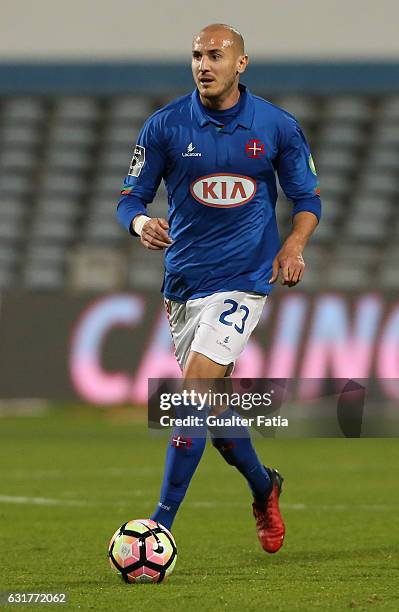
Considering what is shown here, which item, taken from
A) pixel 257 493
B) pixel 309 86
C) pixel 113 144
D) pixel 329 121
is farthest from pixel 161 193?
pixel 257 493

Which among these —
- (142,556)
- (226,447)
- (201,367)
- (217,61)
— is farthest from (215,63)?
(142,556)

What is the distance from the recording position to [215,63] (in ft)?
16.1

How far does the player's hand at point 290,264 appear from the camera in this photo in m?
4.82

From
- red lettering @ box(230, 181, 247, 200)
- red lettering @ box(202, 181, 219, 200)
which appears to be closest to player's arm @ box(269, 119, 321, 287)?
red lettering @ box(230, 181, 247, 200)

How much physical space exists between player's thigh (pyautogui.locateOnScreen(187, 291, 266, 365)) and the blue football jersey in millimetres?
47

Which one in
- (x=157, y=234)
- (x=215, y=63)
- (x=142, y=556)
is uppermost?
(x=215, y=63)

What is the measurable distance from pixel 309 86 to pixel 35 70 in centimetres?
274

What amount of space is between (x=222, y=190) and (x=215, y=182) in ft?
0.15

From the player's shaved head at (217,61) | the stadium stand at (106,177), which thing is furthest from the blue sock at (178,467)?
the stadium stand at (106,177)

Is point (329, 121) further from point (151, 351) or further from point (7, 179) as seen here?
point (151, 351)

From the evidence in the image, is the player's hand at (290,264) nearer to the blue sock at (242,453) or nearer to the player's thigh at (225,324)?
the player's thigh at (225,324)

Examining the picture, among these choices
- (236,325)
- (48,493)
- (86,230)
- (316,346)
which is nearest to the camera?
(236,325)

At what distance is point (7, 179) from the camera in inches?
746

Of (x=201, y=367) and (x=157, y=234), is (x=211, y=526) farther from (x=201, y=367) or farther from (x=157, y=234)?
(x=157, y=234)
